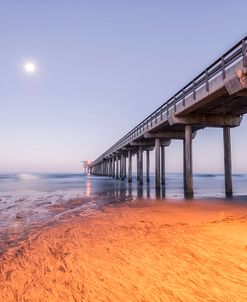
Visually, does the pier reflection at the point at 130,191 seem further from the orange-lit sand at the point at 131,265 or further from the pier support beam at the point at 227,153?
the orange-lit sand at the point at 131,265

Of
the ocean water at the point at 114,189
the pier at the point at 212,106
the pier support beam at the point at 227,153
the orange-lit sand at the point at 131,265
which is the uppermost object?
the pier at the point at 212,106

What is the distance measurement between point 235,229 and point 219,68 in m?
Result: 7.90

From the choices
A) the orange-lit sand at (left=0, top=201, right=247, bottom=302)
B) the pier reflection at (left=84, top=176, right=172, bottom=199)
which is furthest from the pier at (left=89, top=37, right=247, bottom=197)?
the orange-lit sand at (left=0, top=201, right=247, bottom=302)

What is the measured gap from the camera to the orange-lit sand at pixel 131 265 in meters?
2.79

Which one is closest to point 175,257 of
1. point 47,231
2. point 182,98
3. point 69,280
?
point 69,280

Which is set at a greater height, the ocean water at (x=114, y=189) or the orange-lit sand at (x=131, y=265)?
the orange-lit sand at (x=131, y=265)

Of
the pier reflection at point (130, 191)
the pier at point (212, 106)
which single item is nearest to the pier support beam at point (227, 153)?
the pier at point (212, 106)

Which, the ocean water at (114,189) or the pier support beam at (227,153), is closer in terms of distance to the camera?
the pier support beam at (227,153)

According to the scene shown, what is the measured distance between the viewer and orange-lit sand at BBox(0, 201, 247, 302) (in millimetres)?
2793

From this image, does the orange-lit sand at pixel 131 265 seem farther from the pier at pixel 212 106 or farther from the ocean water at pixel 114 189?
the ocean water at pixel 114 189

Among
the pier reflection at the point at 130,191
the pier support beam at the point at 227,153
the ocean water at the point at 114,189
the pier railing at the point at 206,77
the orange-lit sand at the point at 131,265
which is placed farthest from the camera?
the ocean water at the point at 114,189

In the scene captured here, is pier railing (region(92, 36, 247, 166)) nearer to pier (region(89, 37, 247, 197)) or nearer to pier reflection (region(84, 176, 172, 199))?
pier (region(89, 37, 247, 197))

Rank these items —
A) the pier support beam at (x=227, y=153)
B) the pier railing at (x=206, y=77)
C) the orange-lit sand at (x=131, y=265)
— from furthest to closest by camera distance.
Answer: the pier support beam at (x=227, y=153)
the pier railing at (x=206, y=77)
the orange-lit sand at (x=131, y=265)

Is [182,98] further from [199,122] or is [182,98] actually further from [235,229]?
[235,229]
